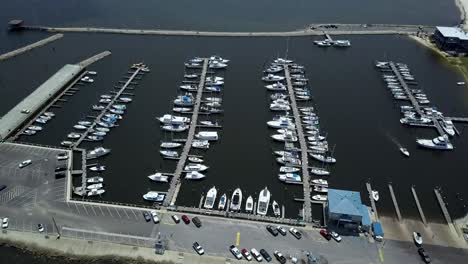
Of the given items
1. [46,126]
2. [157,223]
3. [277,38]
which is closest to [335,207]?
[157,223]

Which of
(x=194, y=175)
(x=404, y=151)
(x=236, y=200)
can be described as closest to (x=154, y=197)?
(x=194, y=175)

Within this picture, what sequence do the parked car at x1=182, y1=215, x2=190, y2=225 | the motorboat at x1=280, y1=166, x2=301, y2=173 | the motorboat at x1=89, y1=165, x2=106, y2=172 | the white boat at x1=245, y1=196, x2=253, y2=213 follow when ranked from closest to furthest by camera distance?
the parked car at x1=182, y1=215, x2=190, y2=225
the white boat at x1=245, y1=196, x2=253, y2=213
the motorboat at x1=89, y1=165, x2=106, y2=172
the motorboat at x1=280, y1=166, x2=301, y2=173

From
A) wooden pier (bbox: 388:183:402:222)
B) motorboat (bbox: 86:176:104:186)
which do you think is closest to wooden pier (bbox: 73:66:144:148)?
motorboat (bbox: 86:176:104:186)

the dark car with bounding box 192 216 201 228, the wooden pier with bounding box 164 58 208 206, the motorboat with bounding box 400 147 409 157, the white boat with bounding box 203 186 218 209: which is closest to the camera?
the dark car with bounding box 192 216 201 228

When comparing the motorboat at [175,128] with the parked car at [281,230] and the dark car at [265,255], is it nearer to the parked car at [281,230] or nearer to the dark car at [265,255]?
the parked car at [281,230]

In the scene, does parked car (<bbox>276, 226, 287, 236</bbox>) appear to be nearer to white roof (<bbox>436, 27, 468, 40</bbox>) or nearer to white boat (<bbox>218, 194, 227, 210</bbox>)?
white boat (<bbox>218, 194, 227, 210</bbox>)
